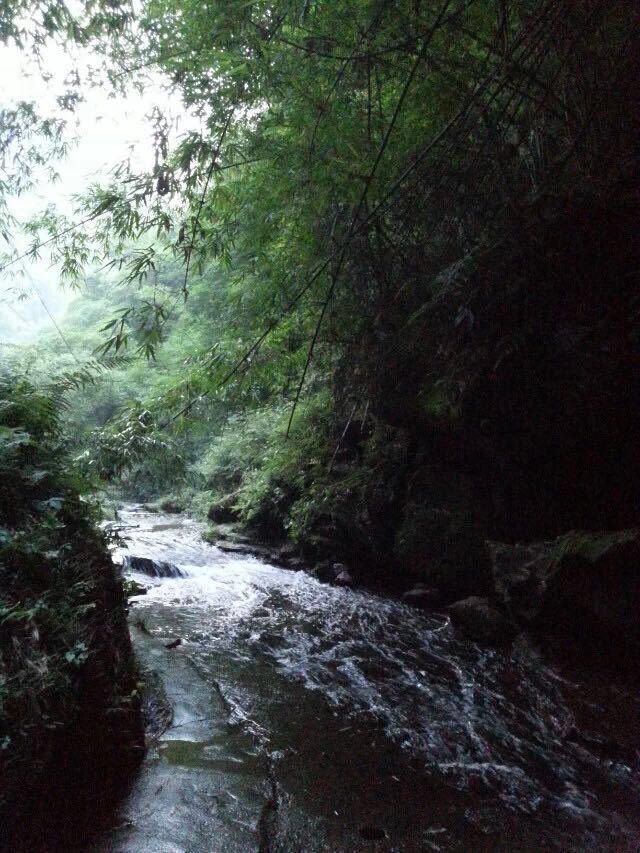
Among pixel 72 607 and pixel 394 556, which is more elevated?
pixel 72 607

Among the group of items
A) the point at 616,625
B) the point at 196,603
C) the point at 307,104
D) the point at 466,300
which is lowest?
the point at 196,603

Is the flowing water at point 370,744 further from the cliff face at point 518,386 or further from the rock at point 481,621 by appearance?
the cliff face at point 518,386

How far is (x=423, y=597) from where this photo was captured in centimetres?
586

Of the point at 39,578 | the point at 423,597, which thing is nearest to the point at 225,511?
the point at 423,597

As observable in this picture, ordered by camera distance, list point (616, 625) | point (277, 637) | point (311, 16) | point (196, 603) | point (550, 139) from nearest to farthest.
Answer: point (311, 16), point (550, 139), point (616, 625), point (277, 637), point (196, 603)

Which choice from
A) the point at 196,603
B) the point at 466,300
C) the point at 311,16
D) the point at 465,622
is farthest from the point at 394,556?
the point at 311,16

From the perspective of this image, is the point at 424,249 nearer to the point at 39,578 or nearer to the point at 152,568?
the point at 39,578

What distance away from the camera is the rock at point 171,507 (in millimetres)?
13600

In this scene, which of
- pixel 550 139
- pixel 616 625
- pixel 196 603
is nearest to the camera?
pixel 550 139

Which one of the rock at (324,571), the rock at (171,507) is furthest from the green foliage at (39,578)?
the rock at (171,507)

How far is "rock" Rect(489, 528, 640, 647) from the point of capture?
13.2ft

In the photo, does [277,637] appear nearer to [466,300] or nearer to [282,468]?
[466,300]

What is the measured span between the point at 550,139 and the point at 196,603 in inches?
221

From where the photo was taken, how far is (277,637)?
4.94 metres
